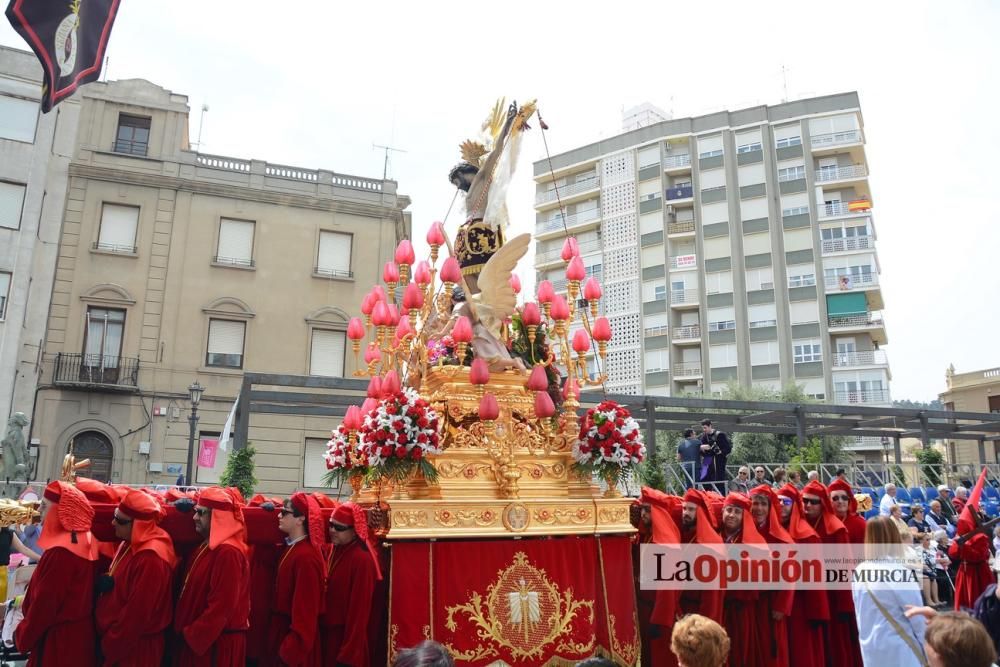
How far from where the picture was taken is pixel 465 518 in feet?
20.2

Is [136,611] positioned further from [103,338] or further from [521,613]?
[103,338]

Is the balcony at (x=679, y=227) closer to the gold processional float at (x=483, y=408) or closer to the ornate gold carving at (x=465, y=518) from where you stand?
the gold processional float at (x=483, y=408)

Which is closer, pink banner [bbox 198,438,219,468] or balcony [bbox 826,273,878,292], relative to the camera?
pink banner [bbox 198,438,219,468]

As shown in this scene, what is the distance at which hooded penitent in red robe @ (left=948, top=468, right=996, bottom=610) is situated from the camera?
7504mm

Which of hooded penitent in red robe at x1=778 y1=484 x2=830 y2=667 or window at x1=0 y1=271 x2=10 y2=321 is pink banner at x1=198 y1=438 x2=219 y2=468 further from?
hooded penitent in red robe at x1=778 y1=484 x2=830 y2=667

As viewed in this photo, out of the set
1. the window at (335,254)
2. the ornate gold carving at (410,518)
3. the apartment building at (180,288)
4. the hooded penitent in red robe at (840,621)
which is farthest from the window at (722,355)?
the ornate gold carving at (410,518)

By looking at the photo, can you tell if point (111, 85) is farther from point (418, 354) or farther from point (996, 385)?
point (996, 385)

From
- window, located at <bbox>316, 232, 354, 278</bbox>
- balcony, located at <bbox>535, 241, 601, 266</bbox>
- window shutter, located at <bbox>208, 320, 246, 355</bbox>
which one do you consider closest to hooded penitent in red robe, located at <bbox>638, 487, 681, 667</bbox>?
window shutter, located at <bbox>208, 320, 246, 355</bbox>

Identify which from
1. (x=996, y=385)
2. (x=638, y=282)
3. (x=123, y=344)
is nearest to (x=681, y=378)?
(x=638, y=282)

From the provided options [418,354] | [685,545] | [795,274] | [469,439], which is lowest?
[685,545]

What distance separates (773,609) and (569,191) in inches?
1571

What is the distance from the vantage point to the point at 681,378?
38.6m

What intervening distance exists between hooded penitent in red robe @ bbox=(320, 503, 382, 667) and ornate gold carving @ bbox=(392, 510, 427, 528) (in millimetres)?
265

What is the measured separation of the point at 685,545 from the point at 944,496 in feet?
29.4
